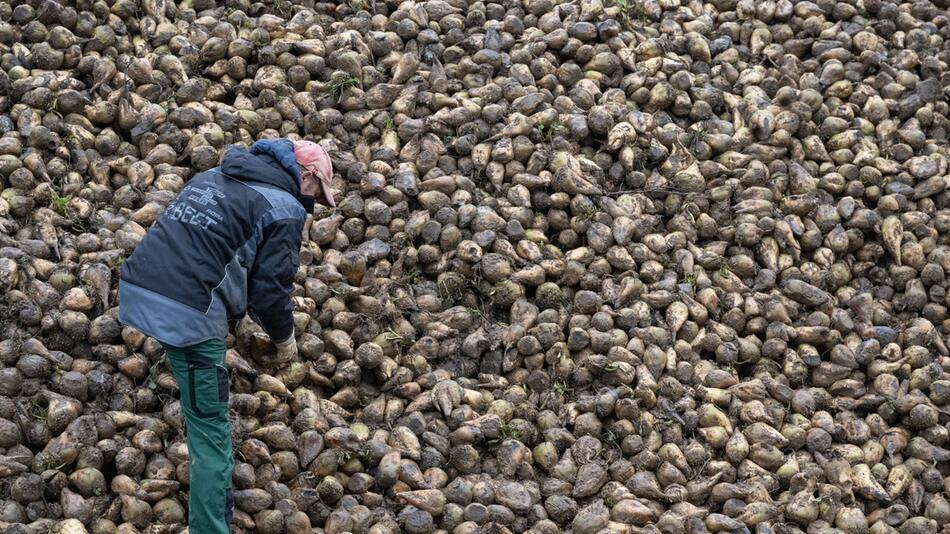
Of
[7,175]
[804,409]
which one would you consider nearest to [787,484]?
[804,409]

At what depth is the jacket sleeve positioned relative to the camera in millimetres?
3791

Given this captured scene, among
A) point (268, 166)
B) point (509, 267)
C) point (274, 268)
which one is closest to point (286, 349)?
point (274, 268)

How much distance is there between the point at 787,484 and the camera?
4.46 m

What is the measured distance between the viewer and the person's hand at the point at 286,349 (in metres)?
4.18

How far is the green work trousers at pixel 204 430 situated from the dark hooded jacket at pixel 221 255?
0.11 meters

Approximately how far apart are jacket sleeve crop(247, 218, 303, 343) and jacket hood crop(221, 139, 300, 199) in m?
0.18

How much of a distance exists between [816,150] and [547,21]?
67.7 inches

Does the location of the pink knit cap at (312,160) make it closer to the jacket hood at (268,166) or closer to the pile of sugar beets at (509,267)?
the jacket hood at (268,166)

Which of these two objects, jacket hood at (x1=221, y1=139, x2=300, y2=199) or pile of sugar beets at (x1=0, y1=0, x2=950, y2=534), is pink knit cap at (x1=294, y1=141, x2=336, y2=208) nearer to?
jacket hood at (x1=221, y1=139, x2=300, y2=199)

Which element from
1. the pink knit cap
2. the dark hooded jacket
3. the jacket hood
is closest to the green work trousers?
the dark hooded jacket

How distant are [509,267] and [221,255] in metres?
1.59

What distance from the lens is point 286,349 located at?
422 cm

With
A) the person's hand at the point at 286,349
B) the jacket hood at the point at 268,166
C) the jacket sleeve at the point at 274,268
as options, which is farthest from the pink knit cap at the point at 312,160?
the person's hand at the point at 286,349

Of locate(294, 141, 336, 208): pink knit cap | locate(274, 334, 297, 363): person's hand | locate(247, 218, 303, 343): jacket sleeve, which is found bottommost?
locate(274, 334, 297, 363): person's hand
